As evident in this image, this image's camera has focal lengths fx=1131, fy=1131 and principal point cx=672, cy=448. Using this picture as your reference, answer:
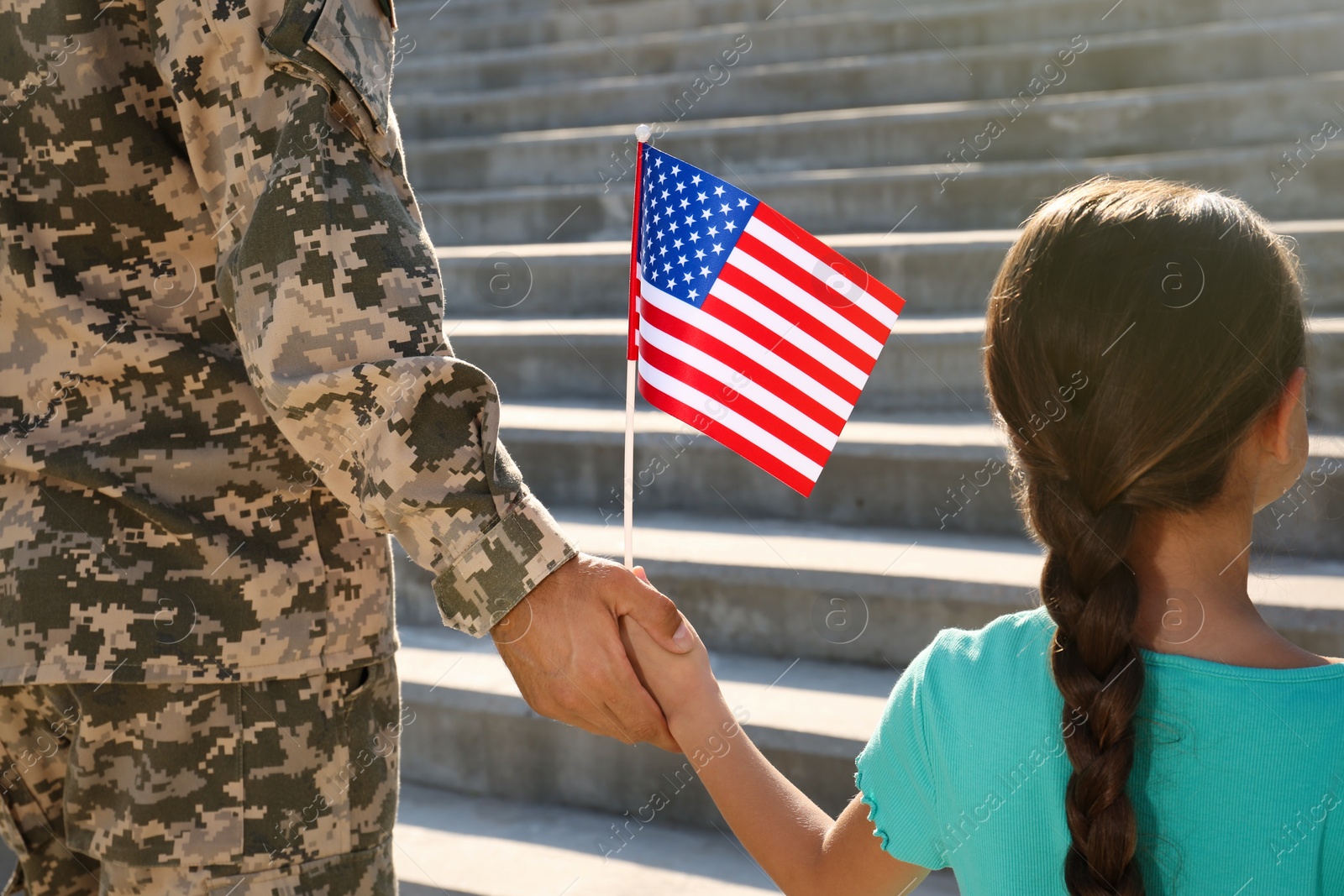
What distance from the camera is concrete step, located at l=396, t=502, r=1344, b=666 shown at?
2193 mm

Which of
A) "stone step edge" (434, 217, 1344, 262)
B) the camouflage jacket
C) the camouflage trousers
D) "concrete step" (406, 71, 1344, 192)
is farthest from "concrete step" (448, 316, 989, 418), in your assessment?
the camouflage trousers

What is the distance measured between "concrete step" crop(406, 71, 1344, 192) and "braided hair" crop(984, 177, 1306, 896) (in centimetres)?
245

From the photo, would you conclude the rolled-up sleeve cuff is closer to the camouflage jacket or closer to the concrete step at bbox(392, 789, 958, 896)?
the camouflage jacket

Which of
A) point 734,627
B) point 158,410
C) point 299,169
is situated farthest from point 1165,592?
point 734,627

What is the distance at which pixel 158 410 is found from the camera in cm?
119

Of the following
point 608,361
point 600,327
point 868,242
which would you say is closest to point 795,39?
point 868,242

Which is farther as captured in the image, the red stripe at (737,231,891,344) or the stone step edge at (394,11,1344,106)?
the stone step edge at (394,11,1344,106)

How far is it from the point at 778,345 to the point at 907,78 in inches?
108

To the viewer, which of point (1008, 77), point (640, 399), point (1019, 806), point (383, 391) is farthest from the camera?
point (1008, 77)

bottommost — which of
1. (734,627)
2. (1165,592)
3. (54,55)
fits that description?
(734,627)

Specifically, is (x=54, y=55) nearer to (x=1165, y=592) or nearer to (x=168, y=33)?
(x=168, y=33)

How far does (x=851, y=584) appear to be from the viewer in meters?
2.32

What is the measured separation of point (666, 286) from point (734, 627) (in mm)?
1236

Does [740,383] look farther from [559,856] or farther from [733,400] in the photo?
[559,856]
